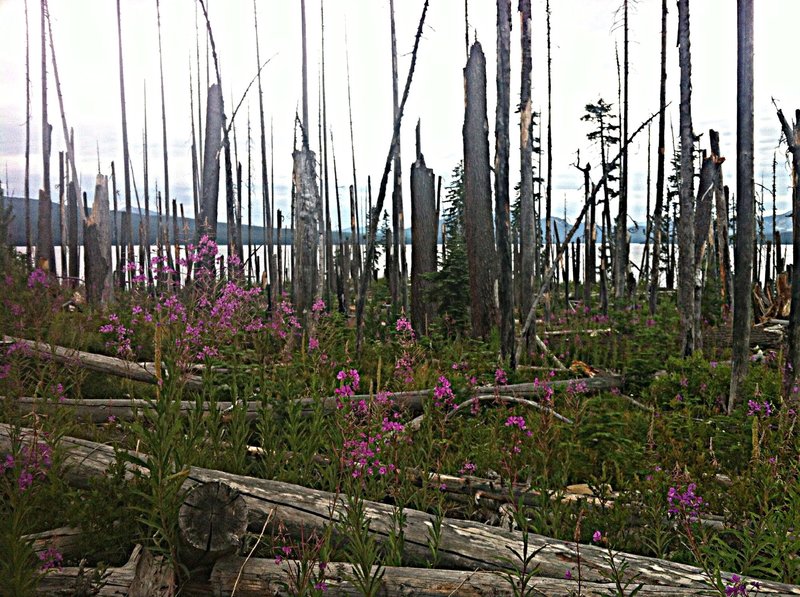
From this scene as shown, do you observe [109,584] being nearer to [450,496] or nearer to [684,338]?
[450,496]

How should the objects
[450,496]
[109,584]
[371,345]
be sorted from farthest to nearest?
[371,345]
[450,496]
[109,584]

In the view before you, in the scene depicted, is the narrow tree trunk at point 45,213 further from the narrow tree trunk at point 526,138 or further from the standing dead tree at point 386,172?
the narrow tree trunk at point 526,138

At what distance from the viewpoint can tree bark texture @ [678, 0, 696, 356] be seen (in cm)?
773

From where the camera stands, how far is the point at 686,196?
313 inches

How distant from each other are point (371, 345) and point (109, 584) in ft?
19.3

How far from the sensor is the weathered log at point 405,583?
2674 mm

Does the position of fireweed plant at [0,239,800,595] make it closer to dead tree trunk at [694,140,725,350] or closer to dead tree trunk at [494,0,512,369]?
dead tree trunk at [494,0,512,369]

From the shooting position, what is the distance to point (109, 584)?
289 cm

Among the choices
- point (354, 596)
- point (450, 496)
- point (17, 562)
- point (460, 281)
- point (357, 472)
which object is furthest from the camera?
point (460, 281)

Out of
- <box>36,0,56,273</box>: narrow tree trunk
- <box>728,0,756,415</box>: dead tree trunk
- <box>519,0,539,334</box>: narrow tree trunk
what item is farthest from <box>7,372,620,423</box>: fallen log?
<box>36,0,56,273</box>: narrow tree trunk

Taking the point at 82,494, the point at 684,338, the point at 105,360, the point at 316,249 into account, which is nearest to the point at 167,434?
the point at 82,494

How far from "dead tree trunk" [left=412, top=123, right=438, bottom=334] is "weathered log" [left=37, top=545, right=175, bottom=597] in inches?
287

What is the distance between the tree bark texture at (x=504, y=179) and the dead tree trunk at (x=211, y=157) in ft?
16.6

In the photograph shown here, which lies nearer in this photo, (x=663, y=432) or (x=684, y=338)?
(x=663, y=432)
